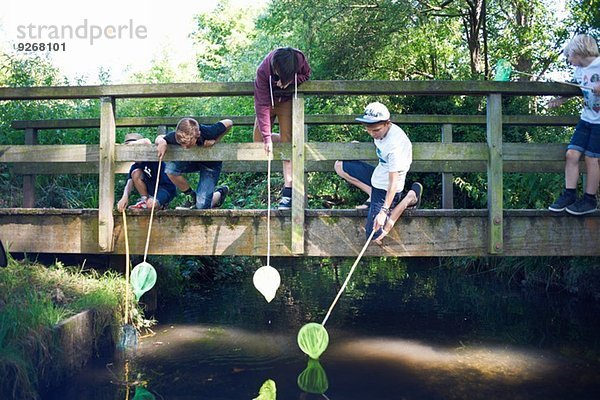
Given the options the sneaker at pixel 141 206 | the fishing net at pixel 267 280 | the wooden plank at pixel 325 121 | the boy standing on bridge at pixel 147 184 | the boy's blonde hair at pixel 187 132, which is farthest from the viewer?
the wooden plank at pixel 325 121

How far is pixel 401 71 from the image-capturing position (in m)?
14.7

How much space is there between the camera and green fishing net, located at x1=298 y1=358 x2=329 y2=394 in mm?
4852

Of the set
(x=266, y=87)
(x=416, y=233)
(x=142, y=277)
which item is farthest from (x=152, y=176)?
(x=416, y=233)

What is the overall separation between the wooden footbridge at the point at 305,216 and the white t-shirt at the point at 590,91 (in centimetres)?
17

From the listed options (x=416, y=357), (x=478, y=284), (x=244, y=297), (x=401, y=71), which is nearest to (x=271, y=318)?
(x=244, y=297)

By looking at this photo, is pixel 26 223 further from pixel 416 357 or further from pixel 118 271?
pixel 416 357

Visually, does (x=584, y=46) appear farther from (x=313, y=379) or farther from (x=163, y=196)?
(x=163, y=196)

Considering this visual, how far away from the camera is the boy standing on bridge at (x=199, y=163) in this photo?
213 inches

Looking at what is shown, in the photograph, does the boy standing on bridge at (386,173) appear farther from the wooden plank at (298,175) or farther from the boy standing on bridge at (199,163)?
the boy standing on bridge at (199,163)

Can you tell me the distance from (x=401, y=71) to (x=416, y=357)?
398 inches

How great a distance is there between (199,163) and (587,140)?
3.56 meters

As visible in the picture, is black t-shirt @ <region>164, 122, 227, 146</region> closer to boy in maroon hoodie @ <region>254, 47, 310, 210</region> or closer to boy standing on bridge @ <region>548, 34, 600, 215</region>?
boy in maroon hoodie @ <region>254, 47, 310, 210</region>

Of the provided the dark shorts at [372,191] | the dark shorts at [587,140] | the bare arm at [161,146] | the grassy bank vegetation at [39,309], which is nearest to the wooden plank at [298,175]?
the dark shorts at [372,191]

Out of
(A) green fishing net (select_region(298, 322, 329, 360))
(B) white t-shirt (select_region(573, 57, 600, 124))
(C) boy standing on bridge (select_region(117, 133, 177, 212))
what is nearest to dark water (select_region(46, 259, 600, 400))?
(A) green fishing net (select_region(298, 322, 329, 360))
